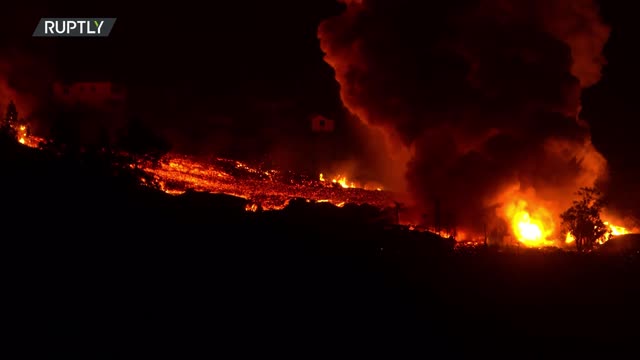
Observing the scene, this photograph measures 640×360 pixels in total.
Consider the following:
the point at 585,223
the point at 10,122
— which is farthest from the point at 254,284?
the point at 10,122

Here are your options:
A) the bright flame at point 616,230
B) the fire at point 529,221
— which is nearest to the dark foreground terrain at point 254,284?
the fire at point 529,221

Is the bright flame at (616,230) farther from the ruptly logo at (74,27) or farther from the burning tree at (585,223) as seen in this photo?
the ruptly logo at (74,27)

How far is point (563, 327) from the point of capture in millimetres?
18781

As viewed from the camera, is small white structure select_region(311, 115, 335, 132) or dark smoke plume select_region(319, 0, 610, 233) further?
small white structure select_region(311, 115, 335, 132)

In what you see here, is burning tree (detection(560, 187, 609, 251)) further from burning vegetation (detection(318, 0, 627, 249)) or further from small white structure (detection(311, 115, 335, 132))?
small white structure (detection(311, 115, 335, 132))

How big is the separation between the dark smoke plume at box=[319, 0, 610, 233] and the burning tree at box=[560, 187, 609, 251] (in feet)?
4.23

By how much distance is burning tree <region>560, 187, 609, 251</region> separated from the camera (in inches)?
1093

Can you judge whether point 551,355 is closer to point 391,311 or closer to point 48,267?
point 391,311

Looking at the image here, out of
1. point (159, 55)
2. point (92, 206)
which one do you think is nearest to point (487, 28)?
point (92, 206)

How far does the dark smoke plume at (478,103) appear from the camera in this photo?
96.6ft

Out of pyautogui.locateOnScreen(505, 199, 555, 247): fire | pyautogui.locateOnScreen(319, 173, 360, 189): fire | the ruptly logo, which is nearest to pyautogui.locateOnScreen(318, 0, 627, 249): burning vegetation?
pyautogui.locateOnScreen(505, 199, 555, 247): fire

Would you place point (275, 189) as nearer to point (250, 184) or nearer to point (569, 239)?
point (250, 184)

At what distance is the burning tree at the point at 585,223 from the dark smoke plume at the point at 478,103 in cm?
129

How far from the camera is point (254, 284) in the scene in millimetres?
20016
